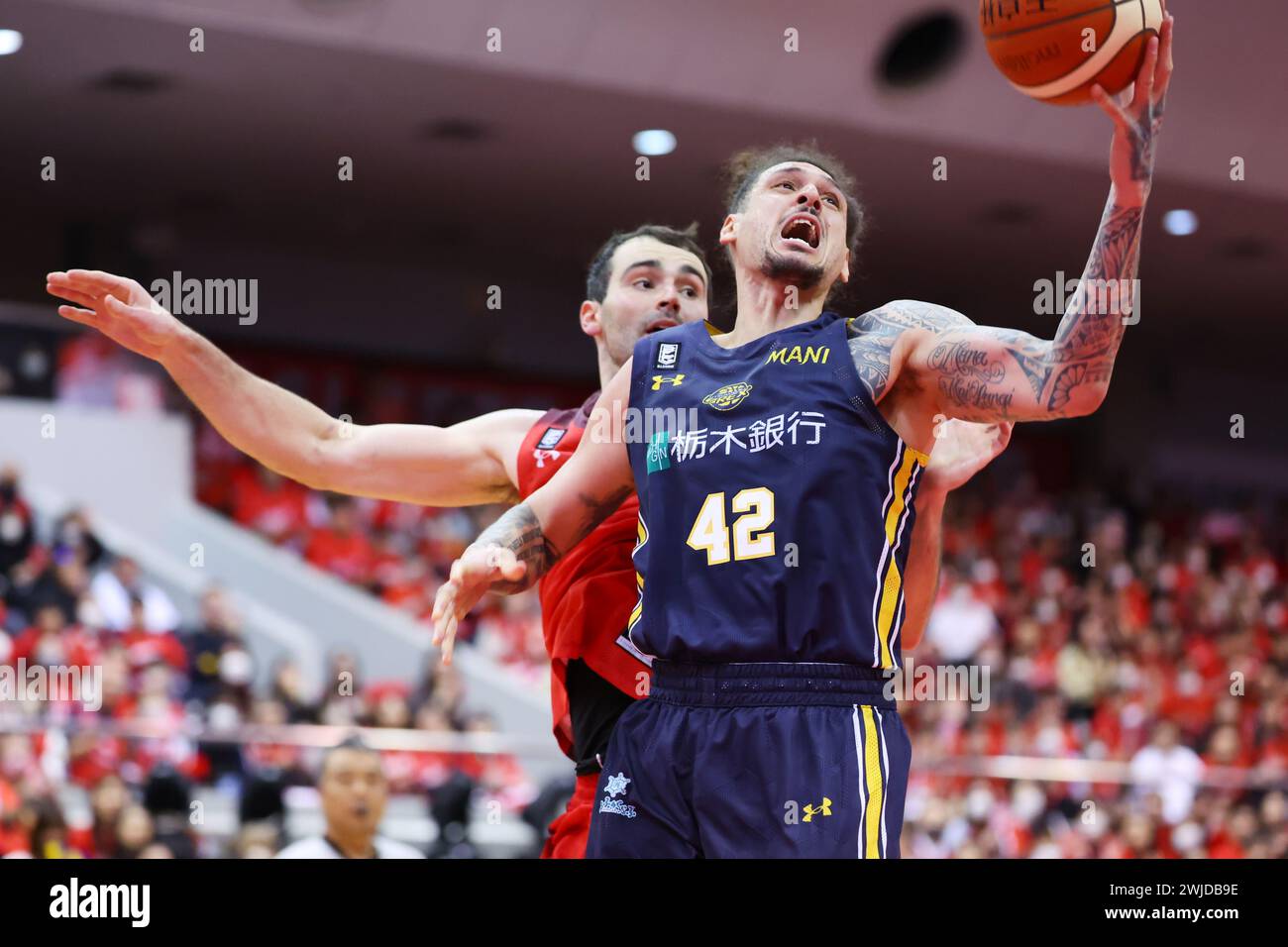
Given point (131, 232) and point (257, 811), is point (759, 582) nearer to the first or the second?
point (257, 811)

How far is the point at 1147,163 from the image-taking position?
125 inches

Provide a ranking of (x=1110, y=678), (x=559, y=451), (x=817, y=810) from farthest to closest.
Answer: (x=1110, y=678) < (x=559, y=451) < (x=817, y=810)

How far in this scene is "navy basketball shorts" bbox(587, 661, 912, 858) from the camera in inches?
134

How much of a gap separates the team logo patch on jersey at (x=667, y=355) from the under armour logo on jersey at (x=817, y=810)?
3.53 feet

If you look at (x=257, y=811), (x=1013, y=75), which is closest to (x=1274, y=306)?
(x=257, y=811)

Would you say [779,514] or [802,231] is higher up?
[802,231]

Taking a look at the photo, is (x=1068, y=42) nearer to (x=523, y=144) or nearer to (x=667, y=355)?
(x=667, y=355)

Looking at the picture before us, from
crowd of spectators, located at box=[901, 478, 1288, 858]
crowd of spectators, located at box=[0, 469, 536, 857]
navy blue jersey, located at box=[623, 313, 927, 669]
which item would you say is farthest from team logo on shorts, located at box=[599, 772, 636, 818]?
crowd of spectators, located at box=[901, 478, 1288, 858]

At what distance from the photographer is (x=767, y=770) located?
135 inches

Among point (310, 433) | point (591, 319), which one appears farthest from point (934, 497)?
point (310, 433)

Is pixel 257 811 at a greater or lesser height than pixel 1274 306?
lesser

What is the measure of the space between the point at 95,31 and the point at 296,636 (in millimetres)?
4747

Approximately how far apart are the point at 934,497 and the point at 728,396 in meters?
0.76
